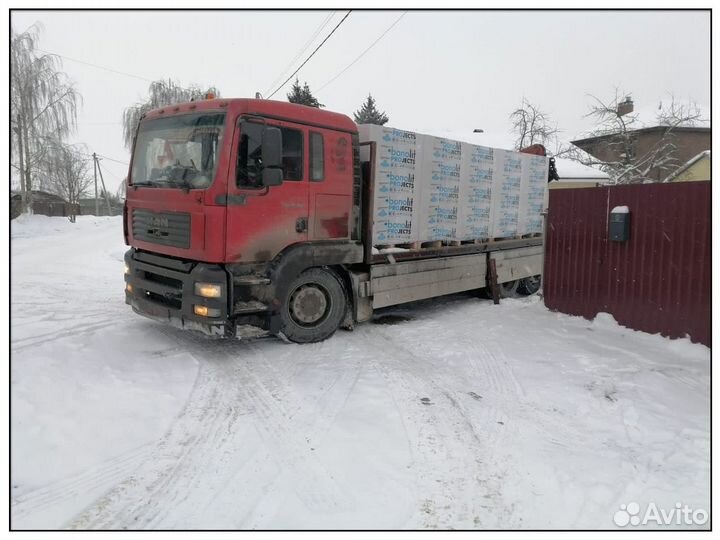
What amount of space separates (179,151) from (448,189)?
14.4 ft

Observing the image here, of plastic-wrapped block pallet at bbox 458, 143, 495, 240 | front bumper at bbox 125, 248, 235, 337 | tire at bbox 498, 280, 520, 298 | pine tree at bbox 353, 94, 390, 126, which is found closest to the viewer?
front bumper at bbox 125, 248, 235, 337

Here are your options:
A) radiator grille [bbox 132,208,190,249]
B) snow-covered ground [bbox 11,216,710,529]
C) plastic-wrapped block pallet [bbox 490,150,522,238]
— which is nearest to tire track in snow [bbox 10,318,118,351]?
snow-covered ground [bbox 11,216,710,529]

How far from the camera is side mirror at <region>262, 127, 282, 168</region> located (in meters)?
5.51

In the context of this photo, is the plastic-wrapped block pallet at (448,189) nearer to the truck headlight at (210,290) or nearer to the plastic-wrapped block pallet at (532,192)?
the plastic-wrapped block pallet at (532,192)

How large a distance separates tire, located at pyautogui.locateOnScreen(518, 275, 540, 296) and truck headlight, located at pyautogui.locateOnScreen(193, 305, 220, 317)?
25.5 feet

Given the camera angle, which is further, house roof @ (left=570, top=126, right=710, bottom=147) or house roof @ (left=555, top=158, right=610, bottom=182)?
house roof @ (left=570, top=126, right=710, bottom=147)

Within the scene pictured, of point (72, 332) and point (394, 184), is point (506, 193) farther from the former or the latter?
point (72, 332)

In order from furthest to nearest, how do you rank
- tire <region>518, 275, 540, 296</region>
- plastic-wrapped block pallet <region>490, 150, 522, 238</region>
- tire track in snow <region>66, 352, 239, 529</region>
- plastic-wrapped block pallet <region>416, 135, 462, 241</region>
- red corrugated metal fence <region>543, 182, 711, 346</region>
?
tire <region>518, 275, 540, 296</region>
plastic-wrapped block pallet <region>490, 150, 522, 238</region>
plastic-wrapped block pallet <region>416, 135, 462, 241</region>
red corrugated metal fence <region>543, 182, 711, 346</region>
tire track in snow <region>66, 352, 239, 529</region>

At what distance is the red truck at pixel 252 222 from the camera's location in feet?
17.9

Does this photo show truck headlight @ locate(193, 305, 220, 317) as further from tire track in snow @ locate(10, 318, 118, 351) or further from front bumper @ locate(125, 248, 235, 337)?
tire track in snow @ locate(10, 318, 118, 351)

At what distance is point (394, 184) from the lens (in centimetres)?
725

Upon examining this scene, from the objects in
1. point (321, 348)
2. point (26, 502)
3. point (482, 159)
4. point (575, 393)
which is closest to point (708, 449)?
point (575, 393)

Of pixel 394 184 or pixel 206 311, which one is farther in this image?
pixel 394 184

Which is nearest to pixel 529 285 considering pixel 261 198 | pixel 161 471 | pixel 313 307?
pixel 313 307
